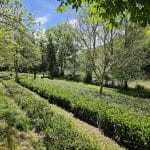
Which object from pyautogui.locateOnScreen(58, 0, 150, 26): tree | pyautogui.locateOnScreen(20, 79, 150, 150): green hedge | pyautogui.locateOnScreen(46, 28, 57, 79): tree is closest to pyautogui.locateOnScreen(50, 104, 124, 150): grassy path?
pyautogui.locateOnScreen(20, 79, 150, 150): green hedge

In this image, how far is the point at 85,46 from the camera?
124ft

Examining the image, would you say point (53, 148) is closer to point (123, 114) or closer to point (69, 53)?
point (123, 114)

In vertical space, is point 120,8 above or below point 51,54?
below

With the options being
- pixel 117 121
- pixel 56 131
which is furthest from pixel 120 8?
pixel 117 121

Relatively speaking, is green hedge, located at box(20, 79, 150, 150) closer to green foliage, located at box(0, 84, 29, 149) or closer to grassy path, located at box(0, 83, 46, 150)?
grassy path, located at box(0, 83, 46, 150)

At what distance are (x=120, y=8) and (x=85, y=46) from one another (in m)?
32.0

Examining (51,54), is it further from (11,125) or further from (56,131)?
(56,131)

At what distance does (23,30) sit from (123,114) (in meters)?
6.12

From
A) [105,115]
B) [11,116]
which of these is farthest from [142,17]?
[11,116]

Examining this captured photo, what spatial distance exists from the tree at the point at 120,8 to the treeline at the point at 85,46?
15.7 inches

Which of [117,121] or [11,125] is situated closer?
[117,121]

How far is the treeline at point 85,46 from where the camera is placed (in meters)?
17.8

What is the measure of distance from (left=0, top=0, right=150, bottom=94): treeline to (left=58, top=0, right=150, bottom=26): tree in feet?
1.31

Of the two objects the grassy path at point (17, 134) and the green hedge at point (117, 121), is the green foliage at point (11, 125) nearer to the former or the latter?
the grassy path at point (17, 134)
